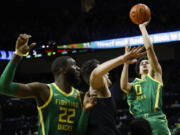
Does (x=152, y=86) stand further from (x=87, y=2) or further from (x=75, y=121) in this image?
(x=87, y=2)

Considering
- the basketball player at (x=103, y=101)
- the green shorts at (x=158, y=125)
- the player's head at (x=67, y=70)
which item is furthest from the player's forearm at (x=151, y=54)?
the player's head at (x=67, y=70)

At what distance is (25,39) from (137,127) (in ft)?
3.81

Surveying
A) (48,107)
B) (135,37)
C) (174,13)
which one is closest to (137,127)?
(48,107)

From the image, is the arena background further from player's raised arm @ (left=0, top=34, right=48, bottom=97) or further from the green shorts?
player's raised arm @ (left=0, top=34, right=48, bottom=97)

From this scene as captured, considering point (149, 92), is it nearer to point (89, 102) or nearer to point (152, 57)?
point (152, 57)

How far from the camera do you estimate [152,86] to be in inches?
179

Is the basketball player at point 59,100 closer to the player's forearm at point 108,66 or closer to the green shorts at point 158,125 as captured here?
the player's forearm at point 108,66

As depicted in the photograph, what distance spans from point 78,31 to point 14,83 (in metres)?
12.4

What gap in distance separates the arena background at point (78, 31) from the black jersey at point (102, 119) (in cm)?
780

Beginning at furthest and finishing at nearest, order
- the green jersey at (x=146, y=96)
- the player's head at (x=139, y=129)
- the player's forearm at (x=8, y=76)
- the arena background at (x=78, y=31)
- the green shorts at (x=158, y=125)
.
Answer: the arena background at (x=78, y=31)
the green jersey at (x=146, y=96)
the green shorts at (x=158, y=125)
the player's head at (x=139, y=129)
the player's forearm at (x=8, y=76)

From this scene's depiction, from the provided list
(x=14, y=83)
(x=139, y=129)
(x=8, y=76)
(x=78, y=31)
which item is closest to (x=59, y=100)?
(x=14, y=83)

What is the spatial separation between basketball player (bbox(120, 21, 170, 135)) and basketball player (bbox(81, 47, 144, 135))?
2.83ft

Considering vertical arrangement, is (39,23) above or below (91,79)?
above

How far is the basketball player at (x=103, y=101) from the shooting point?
3416mm
